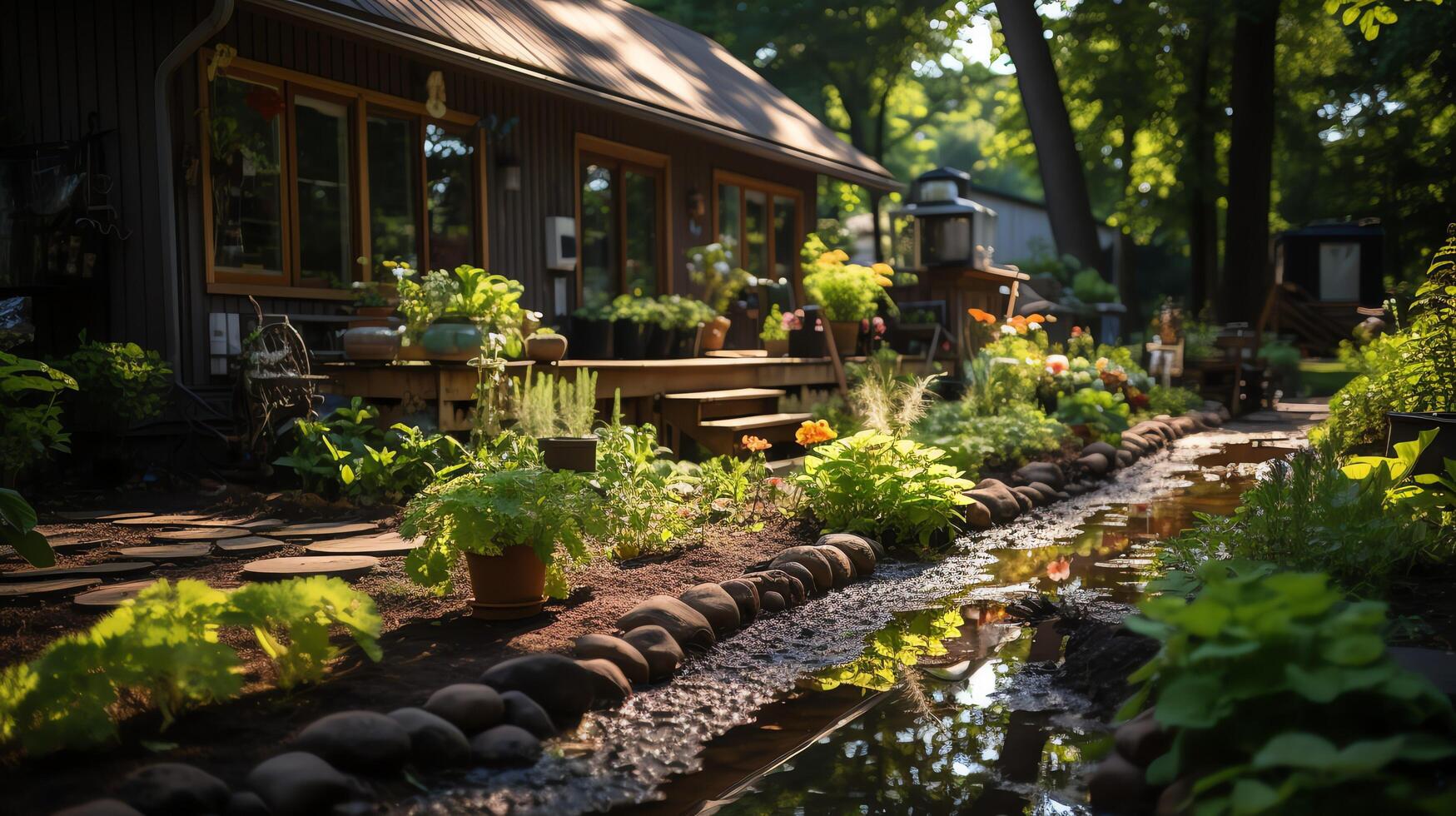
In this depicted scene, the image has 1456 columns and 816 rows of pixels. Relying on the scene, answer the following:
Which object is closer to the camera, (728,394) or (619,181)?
(728,394)

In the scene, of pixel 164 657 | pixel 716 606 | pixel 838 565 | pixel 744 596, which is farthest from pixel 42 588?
pixel 838 565

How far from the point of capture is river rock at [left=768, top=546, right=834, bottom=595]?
210 inches

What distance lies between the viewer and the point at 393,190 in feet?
30.8

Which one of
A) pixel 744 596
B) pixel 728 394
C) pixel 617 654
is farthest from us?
pixel 728 394

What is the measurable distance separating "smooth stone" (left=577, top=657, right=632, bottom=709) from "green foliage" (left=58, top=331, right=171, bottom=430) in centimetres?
451

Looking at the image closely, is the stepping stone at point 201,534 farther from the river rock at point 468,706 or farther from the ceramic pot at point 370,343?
the river rock at point 468,706

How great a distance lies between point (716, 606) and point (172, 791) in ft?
7.42

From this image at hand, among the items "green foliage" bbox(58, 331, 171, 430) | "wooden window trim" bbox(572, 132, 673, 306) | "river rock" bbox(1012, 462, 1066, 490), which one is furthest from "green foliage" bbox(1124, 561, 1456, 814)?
"wooden window trim" bbox(572, 132, 673, 306)

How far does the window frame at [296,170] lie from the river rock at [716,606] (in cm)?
477

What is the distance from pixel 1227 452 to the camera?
35.8 feet

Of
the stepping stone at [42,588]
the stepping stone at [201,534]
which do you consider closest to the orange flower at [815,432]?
the stepping stone at [201,534]

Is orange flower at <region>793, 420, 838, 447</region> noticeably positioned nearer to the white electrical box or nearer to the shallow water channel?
the shallow water channel

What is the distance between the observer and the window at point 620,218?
450 inches

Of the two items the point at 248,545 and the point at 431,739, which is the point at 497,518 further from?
the point at 248,545
